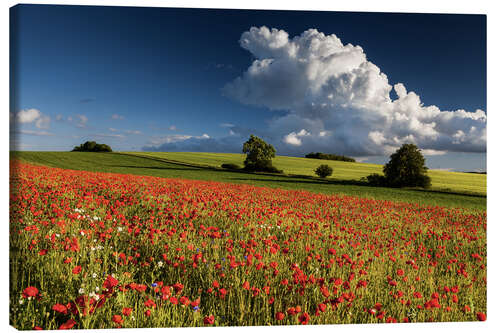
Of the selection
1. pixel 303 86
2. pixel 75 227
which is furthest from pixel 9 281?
pixel 303 86

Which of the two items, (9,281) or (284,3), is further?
(284,3)

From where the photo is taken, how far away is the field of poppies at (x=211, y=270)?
2.72 meters

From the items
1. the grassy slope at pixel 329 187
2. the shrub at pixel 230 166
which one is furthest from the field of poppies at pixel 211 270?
the shrub at pixel 230 166

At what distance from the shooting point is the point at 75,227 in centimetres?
388

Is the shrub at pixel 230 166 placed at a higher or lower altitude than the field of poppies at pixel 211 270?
higher

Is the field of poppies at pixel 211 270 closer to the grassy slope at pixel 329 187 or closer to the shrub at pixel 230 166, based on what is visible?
the grassy slope at pixel 329 187

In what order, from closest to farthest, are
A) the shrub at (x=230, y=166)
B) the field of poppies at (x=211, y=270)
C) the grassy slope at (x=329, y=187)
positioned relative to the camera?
the field of poppies at (x=211, y=270)
the grassy slope at (x=329, y=187)
the shrub at (x=230, y=166)

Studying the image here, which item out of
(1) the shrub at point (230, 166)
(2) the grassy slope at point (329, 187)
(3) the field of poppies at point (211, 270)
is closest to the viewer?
(3) the field of poppies at point (211, 270)

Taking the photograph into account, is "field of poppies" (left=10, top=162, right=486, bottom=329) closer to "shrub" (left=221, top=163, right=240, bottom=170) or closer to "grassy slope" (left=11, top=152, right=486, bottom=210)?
"grassy slope" (left=11, top=152, right=486, bottom=210)

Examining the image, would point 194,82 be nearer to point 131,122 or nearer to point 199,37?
point 199,37

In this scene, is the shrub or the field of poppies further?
the shrub

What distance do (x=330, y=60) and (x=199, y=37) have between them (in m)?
2.18

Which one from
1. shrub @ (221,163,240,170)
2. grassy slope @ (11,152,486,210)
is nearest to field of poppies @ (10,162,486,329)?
grassy slope @ (11,152,486,210)

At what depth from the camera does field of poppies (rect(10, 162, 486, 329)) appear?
272 centimetres
